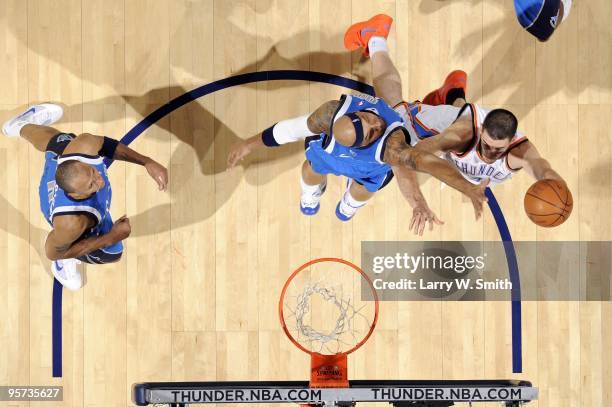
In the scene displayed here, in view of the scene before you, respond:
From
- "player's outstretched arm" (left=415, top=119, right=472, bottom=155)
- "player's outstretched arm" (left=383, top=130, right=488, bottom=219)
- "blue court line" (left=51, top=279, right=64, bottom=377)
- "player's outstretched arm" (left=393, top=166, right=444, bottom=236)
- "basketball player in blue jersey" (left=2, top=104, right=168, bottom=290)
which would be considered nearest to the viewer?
"player's outstretched arm" (left=383, top=130, right=488, bottom=219)

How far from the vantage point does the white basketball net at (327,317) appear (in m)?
4.70

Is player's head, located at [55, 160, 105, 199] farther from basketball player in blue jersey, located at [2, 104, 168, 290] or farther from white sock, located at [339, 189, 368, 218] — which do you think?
white sock, located at [339, 189, 368, 218]

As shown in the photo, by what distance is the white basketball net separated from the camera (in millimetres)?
4695

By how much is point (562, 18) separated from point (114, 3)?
3.48 m

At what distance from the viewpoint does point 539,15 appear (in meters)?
4.80

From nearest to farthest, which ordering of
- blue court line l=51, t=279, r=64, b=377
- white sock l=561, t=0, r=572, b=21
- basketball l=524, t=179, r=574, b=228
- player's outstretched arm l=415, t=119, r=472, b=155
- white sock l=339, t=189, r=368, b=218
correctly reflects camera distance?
basketball l=524, t=179, r=574, b=228 < player's outstretched arm l=415, t=119, r=472, b=155 < white sock l=561, t=0, r=572, b=21 < white sock l=339, t=189, r=368, b=218 < blue court line l=51, t=279, r=64, b=377

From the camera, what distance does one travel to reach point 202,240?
5.16 m

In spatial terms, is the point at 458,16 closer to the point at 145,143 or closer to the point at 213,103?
the point at 213,103

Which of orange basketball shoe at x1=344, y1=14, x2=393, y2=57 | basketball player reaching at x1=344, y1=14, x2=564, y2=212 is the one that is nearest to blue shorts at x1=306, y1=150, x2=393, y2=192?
basketball player reaching at x1=344, y1=14, x2=564, y2=212

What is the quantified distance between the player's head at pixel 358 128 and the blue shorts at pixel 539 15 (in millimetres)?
1703

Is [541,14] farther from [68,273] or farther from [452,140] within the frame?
[68,273]

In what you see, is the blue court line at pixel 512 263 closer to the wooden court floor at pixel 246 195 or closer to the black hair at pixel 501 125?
the wooden court floor at pixel 246 195

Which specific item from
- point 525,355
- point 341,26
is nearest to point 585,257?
point 525,355

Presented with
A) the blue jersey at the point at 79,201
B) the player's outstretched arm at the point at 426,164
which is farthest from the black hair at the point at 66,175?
the player's outstretched arm at the point at 426,164
